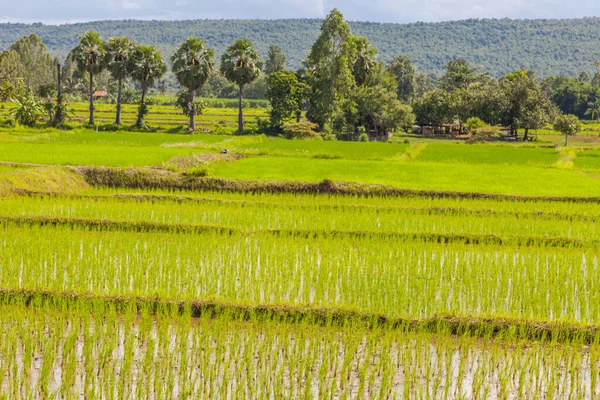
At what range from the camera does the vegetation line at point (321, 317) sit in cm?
708

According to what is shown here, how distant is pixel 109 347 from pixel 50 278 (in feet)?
8.65

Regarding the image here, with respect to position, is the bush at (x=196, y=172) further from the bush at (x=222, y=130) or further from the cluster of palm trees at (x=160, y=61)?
the cluster of palm trees at (x=160, y=61)

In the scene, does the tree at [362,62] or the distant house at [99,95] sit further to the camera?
the distant house at [99,95]

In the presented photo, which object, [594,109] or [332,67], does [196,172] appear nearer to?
[332,67]

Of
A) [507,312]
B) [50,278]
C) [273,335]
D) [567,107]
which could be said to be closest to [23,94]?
[50,278]

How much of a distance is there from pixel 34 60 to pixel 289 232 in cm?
8797

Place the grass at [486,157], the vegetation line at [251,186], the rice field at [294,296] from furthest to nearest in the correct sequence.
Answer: the grass at [486,157] → the vegetation line at [251,186] → the rice field at [294,296]

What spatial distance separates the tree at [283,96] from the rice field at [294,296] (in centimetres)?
3358

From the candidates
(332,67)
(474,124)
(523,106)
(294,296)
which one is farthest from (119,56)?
(294,296)

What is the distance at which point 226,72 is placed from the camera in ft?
183

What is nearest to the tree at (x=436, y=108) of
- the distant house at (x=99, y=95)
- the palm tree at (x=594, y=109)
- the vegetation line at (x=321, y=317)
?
the palm tree at (x=594, y=109)

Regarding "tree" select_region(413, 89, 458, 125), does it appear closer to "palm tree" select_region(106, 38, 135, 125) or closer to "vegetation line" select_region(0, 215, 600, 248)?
"palm tree" select_region(106, 38, 135, 125)

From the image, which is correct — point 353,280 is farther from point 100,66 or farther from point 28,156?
point 100,66

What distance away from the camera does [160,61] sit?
183 feet
